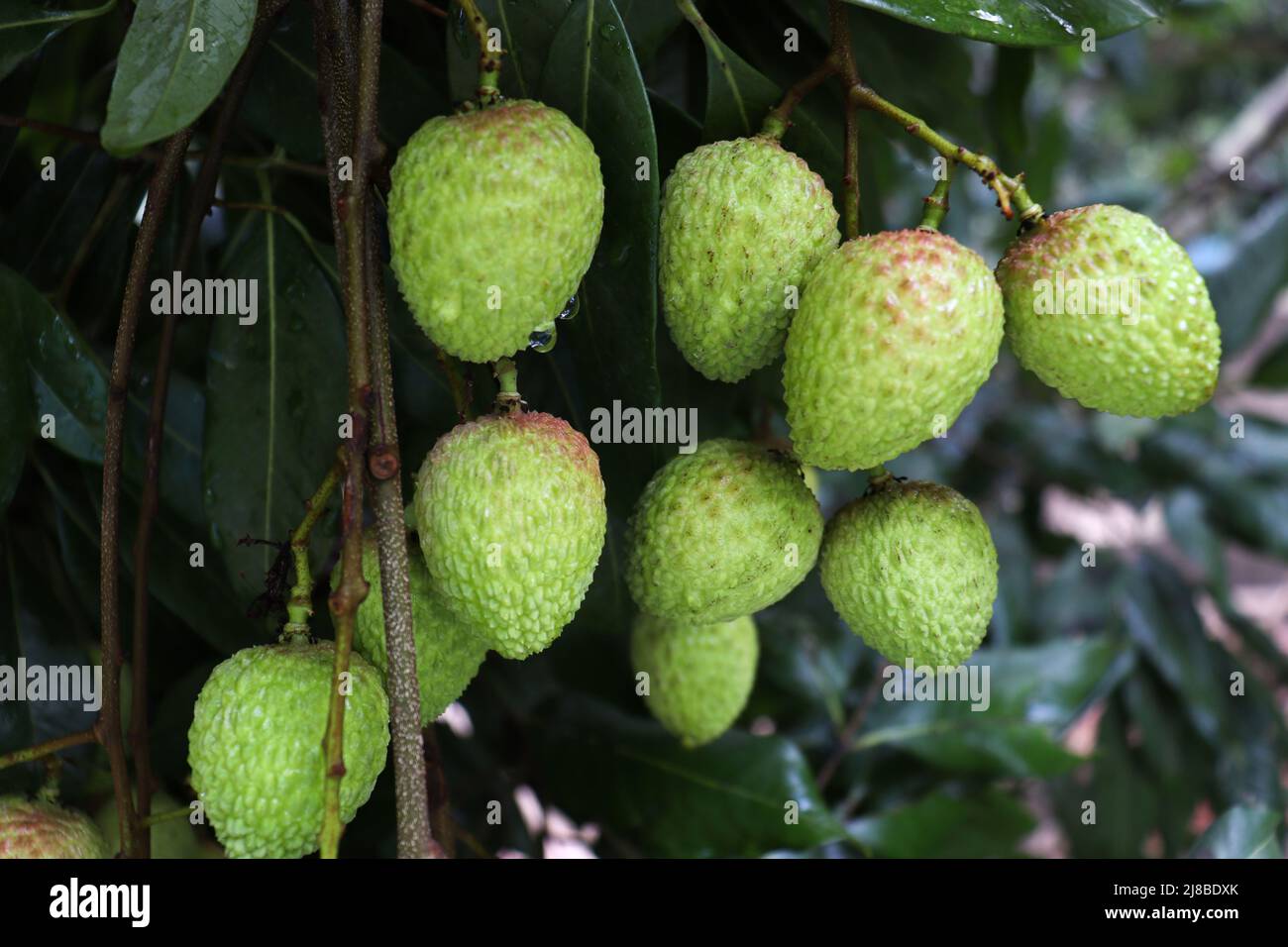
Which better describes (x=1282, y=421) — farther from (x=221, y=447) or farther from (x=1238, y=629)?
(x=221, y=447)

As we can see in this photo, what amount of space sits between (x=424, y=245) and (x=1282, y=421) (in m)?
1.72

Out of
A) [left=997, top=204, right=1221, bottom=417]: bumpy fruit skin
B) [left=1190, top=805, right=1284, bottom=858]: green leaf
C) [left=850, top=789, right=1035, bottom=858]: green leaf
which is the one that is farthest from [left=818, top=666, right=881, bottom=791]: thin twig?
[left=997, top=204, right=1221, bottom=417]: bumpy fruit skin

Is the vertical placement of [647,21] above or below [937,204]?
above

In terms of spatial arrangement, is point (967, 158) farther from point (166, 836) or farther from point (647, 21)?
point (166, 836)

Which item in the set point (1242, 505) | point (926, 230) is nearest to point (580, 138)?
point (926, 230)

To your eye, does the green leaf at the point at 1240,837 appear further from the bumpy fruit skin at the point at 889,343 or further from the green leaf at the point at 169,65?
the green leaf at the point at 169,65

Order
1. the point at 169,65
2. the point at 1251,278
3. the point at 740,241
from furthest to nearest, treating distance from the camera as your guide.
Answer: the point at 1251,278 → the point at 740,241 → the point at 169,65

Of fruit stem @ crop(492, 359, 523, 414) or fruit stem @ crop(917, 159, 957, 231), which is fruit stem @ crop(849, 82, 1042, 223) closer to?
fruit stem @ crop(917, 159, 957, 231)

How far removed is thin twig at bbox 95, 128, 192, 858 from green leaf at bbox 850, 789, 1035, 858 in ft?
2.47

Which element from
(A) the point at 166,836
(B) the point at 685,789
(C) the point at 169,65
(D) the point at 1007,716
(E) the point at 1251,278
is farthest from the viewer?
(E) the point at 1251,278

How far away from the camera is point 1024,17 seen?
0.68m

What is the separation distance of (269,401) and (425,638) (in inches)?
8.8

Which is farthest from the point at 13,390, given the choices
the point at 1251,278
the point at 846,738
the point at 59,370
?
the point at 1251,278

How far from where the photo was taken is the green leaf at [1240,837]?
935 millimetres
